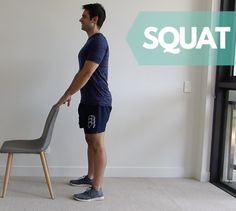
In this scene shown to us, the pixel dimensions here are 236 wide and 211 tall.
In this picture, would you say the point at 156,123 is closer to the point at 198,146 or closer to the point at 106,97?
the point at 198,146

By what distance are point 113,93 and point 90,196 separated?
109 centimetres

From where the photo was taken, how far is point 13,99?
3.25 metres

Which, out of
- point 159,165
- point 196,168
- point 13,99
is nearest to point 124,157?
point 159,165

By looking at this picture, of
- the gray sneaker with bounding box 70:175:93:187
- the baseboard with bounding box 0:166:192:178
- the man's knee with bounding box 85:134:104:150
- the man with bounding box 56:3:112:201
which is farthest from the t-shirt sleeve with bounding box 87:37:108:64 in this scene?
the baseboard with bounding box 0:166:192:178

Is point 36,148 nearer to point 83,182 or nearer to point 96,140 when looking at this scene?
point 96,140

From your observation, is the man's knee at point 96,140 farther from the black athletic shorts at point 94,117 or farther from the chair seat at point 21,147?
the chair seat at point 21,147

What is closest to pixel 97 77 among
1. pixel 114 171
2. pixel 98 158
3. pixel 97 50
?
pixel 97 50

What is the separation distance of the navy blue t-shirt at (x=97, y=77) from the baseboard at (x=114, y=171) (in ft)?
3.07

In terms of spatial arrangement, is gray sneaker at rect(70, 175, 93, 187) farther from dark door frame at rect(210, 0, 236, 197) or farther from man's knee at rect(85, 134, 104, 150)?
dark door frame at rect(210, 0, 236, 197)

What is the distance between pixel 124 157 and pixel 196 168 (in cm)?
75

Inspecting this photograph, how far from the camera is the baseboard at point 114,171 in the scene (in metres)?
3.31

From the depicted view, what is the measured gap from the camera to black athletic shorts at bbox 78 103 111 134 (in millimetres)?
2652

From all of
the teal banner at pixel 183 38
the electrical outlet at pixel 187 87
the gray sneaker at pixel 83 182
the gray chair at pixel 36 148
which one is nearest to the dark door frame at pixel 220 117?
the teal banner at pixel 183 38

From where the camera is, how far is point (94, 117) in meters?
2.65
